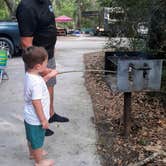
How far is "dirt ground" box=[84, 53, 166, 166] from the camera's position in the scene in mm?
5004

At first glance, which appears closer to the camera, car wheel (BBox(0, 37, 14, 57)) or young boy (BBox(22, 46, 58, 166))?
young boy (BBox(22, 46, 58, 166))

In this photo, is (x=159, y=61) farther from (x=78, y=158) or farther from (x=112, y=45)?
(x=112, y=45)

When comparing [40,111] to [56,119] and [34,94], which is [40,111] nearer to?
[34,94]

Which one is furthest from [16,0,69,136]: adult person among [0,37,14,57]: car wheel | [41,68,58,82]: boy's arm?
[0,37,14,57]: car wheel

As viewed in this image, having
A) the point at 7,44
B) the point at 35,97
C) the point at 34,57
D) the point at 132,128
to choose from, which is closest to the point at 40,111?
the point at 35,97

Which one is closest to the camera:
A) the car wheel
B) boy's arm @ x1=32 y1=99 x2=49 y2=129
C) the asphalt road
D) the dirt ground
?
boy's arm @ x1=32 y1=99 x2=49 y2=129

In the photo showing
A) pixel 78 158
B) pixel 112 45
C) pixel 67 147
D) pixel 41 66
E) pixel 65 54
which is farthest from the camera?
pixel 65 54

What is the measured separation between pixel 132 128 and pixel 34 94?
1918 millimetres

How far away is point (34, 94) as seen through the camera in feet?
14.1

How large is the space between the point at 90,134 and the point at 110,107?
5.32 feet

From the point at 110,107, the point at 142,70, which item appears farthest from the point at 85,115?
the point at 142,70

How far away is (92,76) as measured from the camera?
987 centimetres

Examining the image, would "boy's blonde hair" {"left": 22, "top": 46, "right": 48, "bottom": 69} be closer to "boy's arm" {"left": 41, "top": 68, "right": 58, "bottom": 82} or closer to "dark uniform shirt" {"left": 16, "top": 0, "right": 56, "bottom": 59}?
"boy's arm" {"left": 41, "top": 68, "right": 58, "bottom": 82}

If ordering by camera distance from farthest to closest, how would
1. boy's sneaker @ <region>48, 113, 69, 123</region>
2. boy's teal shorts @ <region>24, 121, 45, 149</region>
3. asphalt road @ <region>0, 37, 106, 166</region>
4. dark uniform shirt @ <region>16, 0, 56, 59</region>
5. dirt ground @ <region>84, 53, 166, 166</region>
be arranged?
boy's sneaker @ <region>48, 113, 69, 123</region>
dark uniform shirt @ <region>16, 0, 56, 59</region>
dirt ground @ <region>84, 53, 166, 166</region>
asphalt road @ <region>0, 37, 106, 166</region>
boy's teal shorts @ <region>24, 121, 45, 149</region>
